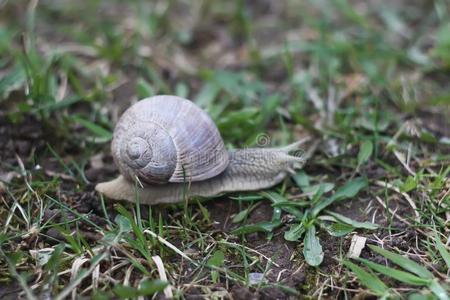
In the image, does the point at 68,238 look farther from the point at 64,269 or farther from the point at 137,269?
the point at 137,269

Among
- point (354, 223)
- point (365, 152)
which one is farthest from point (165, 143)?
point (365, 152)

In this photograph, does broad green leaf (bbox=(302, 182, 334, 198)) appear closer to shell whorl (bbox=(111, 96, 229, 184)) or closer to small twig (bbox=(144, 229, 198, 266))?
shell whorl (bbox=(111, 96, 229, 184))

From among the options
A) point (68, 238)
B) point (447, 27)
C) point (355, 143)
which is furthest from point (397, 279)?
point (447, 27)

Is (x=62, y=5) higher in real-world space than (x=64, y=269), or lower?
higher

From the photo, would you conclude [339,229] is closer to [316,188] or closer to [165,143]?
[316,188]

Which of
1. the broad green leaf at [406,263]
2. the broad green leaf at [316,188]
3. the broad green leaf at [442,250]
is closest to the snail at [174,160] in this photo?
the broad green leaf at [316,188]

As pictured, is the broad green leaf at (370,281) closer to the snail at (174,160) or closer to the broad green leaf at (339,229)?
the broad green leaf at (339,229)

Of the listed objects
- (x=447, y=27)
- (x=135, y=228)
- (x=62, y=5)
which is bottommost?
(x=135, y=228)

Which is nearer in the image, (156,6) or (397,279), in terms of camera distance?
(397,279)
